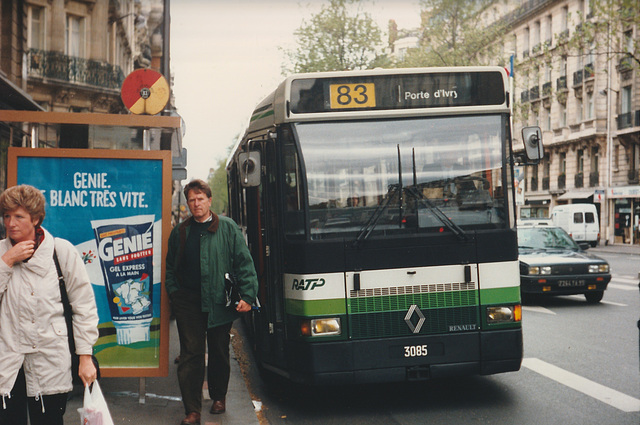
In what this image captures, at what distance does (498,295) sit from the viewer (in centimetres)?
640

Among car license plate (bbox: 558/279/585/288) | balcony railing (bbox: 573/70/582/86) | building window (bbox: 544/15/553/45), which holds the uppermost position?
building window (bbox: 544/15/553/45)

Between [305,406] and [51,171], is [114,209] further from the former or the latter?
[305,406]

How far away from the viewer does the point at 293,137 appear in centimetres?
633

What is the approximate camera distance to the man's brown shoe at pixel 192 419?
220 inches

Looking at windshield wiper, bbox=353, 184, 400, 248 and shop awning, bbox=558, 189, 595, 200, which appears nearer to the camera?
windshield wiper, bbox=353, 184, 400, 248

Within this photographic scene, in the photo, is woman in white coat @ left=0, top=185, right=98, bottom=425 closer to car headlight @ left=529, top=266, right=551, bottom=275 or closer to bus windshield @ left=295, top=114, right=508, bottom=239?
bus windshield @ left=295, top=114, right=508, bottom=239

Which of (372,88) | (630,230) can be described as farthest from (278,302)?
(630,230)

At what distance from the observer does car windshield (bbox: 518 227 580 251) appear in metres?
15.0

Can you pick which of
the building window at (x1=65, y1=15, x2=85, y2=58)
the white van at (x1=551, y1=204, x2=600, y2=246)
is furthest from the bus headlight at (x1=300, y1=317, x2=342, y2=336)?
the white van at (x1=551, y1=204, x2=600, y2=246)

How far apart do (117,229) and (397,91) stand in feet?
8.93

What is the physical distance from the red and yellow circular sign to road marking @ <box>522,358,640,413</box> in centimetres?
576

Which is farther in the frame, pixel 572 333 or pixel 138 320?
pixel 572 333

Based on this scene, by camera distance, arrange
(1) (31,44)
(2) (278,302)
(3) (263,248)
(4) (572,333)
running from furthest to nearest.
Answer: (1) (31,44) → (4) (572,333) → (3) (263,248) → (2) (278,302)

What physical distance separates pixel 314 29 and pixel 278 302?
38.1 metres
